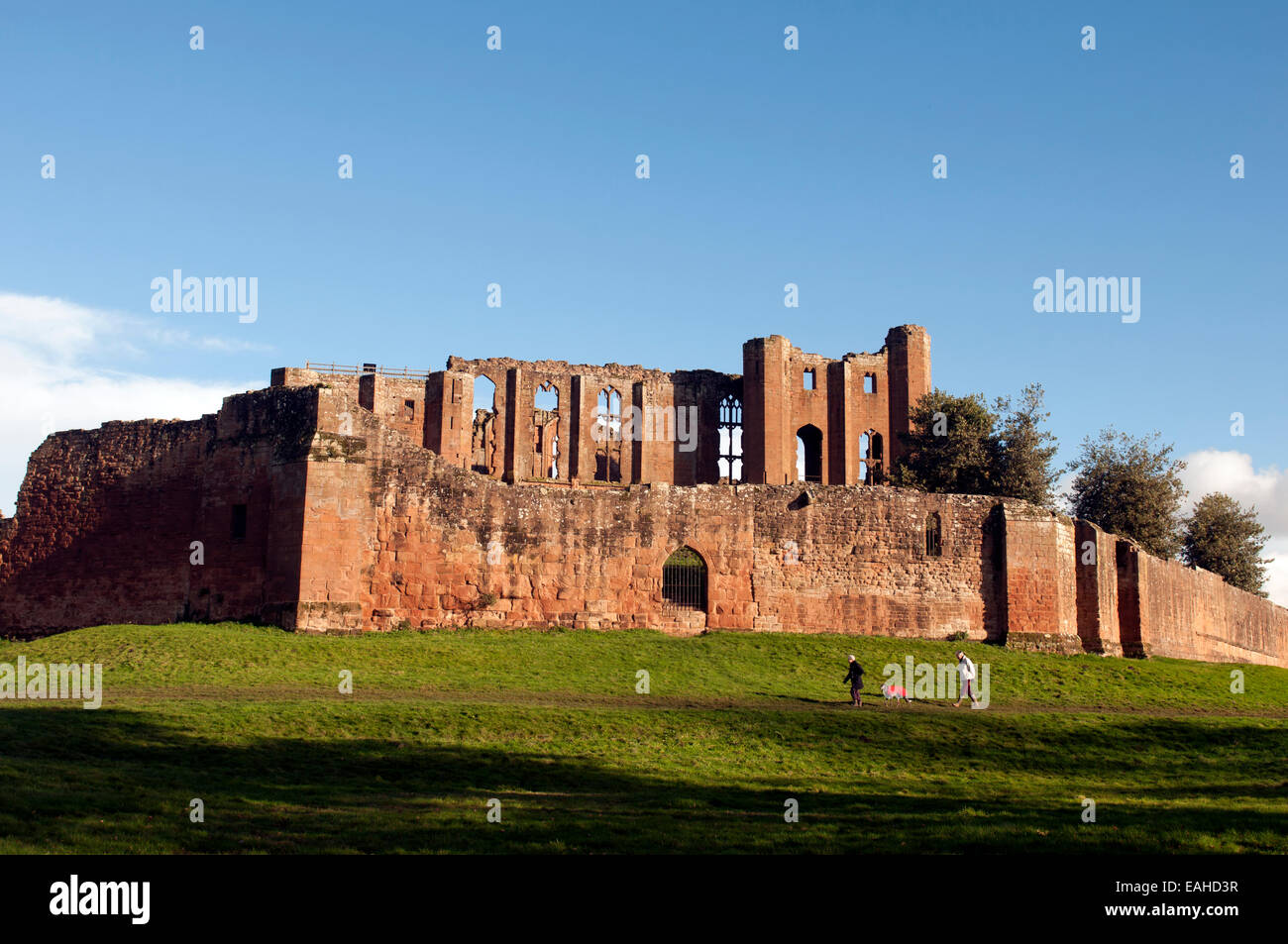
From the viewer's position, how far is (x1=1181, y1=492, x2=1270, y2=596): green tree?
2061 inches

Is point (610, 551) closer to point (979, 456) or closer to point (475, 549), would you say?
point (475, 549)

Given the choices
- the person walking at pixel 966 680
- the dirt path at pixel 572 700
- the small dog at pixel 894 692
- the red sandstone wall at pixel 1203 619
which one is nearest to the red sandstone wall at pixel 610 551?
the dirt path at pixel 572 700

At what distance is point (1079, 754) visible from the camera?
830 inches

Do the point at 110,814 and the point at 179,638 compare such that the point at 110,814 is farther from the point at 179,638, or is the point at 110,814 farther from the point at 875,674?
the point at 875,674

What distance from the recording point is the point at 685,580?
31406 millimetres

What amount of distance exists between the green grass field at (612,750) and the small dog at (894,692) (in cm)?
94

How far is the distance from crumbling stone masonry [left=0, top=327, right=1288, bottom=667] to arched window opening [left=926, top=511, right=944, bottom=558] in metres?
0.05

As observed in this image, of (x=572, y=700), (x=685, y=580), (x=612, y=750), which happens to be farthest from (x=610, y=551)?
(x=612, y=750)

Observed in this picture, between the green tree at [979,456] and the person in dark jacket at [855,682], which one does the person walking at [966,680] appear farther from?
the green tree at [979,456]

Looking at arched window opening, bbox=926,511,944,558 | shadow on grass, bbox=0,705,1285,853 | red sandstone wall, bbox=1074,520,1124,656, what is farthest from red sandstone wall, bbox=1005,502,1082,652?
shadow on grass, bbox=0,705,1285,853

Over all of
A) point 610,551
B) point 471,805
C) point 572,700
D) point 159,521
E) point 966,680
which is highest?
point 159,521

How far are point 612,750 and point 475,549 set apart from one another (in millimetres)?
11425
